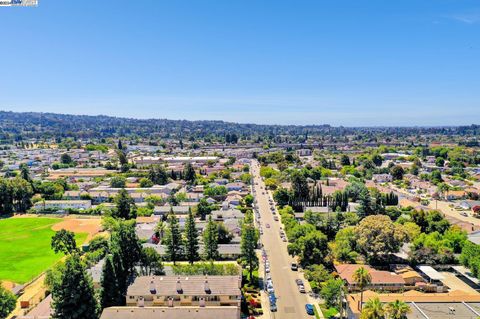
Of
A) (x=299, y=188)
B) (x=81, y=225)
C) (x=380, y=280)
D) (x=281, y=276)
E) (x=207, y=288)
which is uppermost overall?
(x=299, y=188)

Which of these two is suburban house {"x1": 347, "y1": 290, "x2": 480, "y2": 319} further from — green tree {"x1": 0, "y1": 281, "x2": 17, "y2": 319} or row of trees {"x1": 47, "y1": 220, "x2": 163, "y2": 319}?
green tree {"x1": 0, "y1": 281, "x2": 17, "y2": 319}

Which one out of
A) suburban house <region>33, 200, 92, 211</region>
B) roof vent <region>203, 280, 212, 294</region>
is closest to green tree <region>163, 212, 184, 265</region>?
roof vent <region>203, 280, 212, 294</region>

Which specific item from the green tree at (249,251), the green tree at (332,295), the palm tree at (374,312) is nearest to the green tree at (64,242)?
the green tree at (249,251)

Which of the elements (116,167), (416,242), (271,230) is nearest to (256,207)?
(271,230)

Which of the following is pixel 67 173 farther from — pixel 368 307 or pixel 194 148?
pixel 368 307

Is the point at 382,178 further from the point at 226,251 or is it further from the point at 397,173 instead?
the point at 226,251

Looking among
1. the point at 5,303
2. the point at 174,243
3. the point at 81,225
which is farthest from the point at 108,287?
the point at 81,225

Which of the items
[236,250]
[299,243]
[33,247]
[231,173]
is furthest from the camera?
[231,173]
